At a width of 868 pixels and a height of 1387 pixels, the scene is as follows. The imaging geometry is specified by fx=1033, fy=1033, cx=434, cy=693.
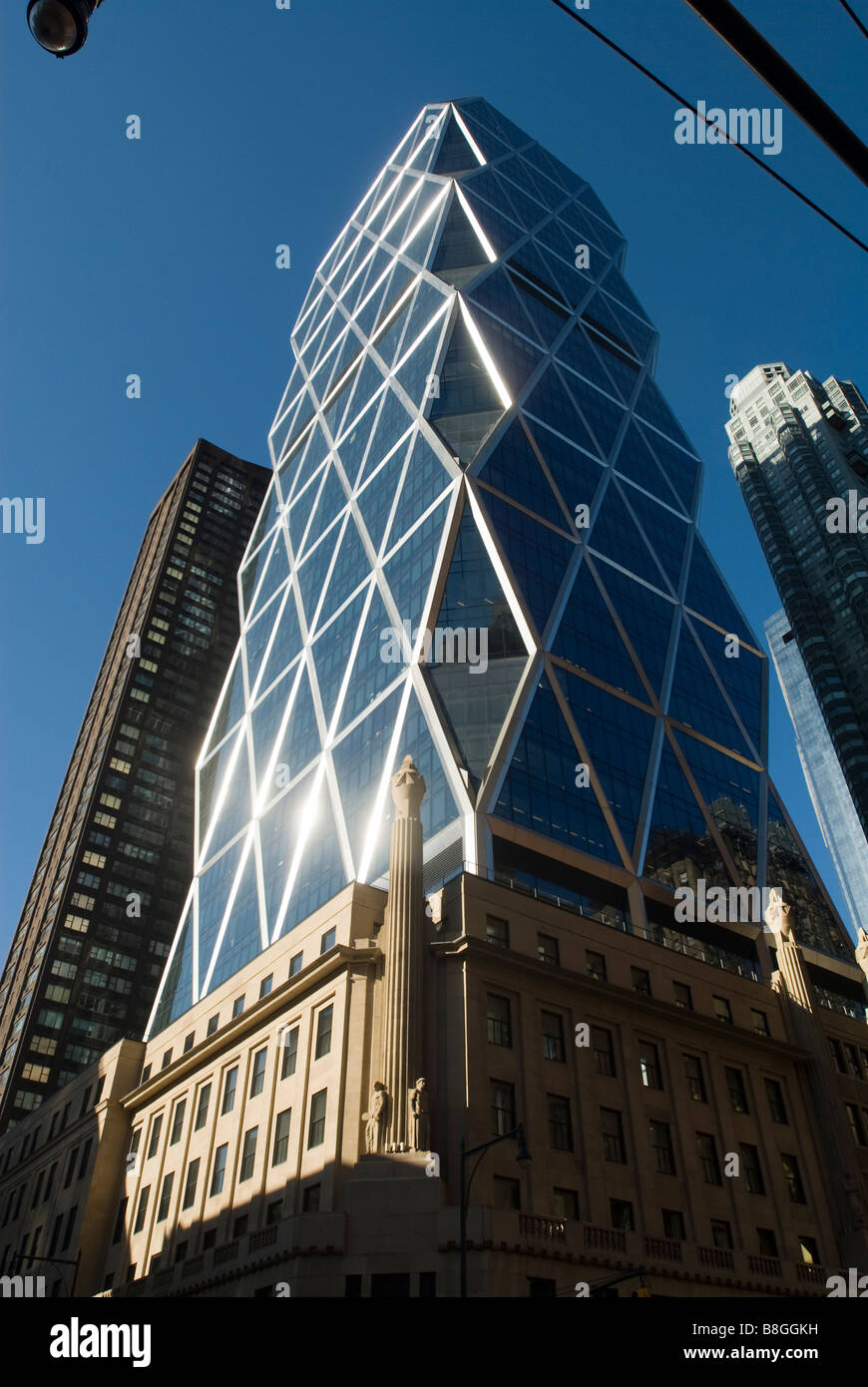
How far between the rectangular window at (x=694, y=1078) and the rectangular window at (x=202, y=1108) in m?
24.3

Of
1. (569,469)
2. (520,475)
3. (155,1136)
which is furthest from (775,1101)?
(569,469)

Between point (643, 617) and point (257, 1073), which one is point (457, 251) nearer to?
point (643, 617)

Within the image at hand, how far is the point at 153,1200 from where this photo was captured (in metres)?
53.6

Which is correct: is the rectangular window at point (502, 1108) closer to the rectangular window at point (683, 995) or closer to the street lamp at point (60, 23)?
the rectangular window at point (683, 995)

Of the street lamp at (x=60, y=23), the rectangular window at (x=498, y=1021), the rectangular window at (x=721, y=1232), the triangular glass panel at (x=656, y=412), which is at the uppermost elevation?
the triangular glass panel at (x=656, y=412)

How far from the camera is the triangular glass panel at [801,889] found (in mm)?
75438

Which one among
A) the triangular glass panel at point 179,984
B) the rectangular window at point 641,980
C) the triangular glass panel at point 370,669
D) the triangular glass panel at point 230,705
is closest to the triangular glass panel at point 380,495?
the triangular glass panel at point 370,669

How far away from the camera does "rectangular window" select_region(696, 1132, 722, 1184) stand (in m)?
46.5

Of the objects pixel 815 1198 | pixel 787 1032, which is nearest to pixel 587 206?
pixel 787 1032

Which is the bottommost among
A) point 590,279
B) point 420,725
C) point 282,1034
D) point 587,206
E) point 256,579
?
point 282,1034

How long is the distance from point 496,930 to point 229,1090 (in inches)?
647

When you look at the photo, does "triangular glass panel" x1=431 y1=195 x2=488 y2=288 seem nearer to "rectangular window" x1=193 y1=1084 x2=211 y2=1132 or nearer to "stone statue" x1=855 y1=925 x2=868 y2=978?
"stone statue" x1=855 y1=925 x2=868 y2=978

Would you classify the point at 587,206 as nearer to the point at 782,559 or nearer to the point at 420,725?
the point at 782,559

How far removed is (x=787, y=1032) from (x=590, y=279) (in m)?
97.4
